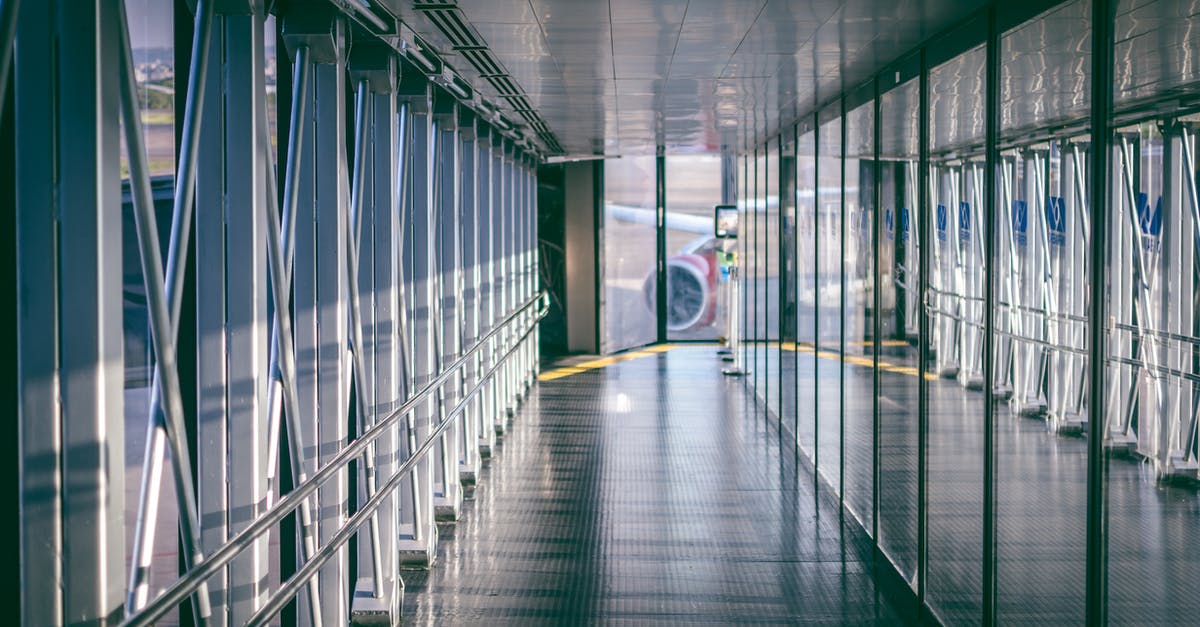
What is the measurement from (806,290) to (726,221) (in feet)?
27.2

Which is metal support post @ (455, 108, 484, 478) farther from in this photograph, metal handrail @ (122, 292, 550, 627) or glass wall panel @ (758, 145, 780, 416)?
glass wall panel @ (758, 145, 780, 416)

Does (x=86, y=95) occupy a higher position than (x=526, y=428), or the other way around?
(x=86, y=95)

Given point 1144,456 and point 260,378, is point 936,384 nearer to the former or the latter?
point 1144,456

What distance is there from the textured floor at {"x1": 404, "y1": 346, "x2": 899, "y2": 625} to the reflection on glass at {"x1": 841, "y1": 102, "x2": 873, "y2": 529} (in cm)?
34

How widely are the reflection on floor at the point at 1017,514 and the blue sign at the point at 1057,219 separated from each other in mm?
673

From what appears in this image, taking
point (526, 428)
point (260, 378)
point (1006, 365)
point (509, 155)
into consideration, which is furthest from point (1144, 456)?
point (509, 155)

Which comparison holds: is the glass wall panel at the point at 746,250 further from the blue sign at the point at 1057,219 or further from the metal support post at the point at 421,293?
the blue sign at the point at 1057,219

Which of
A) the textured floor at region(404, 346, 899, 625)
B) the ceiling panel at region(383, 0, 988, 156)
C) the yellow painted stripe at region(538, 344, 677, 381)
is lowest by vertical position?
the textured floor at region(404, 346, 899, 625)

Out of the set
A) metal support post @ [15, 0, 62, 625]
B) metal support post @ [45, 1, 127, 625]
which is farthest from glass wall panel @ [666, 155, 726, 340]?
metal support post @ [15, 0, 62, 625]

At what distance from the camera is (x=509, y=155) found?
11469 millimetres

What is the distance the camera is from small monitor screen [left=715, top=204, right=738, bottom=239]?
17.0m

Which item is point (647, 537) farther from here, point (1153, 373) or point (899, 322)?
point (1153, 373)

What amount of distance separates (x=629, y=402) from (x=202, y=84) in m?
9.40

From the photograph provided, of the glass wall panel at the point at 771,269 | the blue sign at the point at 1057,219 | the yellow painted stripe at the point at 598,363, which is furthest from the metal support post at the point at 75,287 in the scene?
the yellow painted stripe at the point at 598,363
